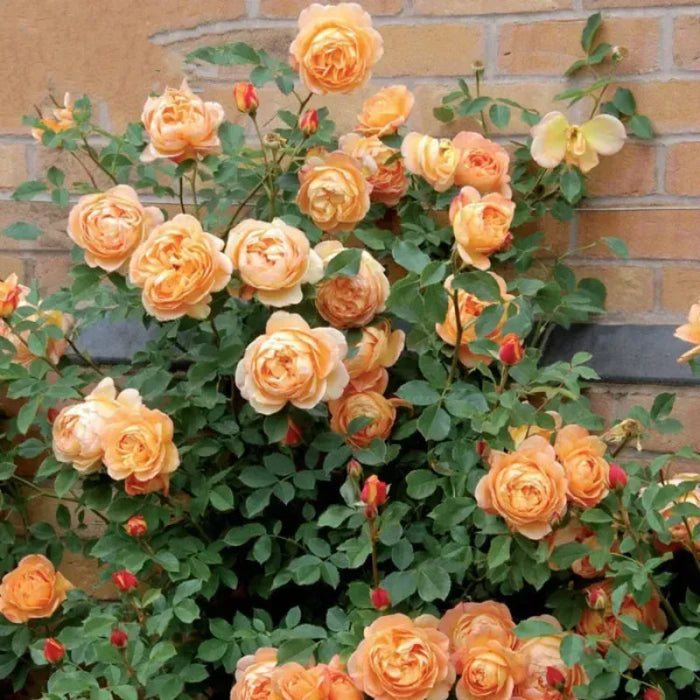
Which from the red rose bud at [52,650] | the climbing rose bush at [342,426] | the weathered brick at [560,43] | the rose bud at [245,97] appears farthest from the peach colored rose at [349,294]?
the red rose bud at [52,650]

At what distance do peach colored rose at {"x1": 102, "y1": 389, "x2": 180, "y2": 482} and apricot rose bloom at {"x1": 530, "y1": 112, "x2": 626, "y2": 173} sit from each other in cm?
73

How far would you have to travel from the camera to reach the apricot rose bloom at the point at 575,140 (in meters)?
1.76

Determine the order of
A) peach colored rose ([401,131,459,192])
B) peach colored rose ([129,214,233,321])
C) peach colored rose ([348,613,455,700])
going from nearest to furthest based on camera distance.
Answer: peach colored rose ([348,613,455,700])
peach colored rose ([129,214,233,321])
peach colored rose ([401,131,459,192])

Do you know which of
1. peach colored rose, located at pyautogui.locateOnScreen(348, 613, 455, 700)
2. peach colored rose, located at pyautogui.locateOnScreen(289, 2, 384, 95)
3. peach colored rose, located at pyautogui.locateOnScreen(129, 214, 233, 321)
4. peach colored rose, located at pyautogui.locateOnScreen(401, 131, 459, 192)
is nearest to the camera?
peach colored rose, located at pyautogui.locateOnScreen(348, 613, 455, 700)

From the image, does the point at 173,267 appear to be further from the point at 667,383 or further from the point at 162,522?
the point at 667,383

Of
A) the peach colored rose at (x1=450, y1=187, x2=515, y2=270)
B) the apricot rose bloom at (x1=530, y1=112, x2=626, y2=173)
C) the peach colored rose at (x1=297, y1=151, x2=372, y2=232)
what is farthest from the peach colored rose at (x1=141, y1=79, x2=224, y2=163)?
the apricot rose bloom at (x1=530, y1=112, x2=626, y2=173)

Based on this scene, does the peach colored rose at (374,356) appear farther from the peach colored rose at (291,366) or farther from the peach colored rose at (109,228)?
the peach colored rose at (109,228)

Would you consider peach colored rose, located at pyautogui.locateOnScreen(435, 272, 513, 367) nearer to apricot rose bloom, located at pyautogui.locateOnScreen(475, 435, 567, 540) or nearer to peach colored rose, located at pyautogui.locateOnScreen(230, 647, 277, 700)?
apricot rose bloom, located at pyautogui.locateOnScreen(475, 435, 567, 540)

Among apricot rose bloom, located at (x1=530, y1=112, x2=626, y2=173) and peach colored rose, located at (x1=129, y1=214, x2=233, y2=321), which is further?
apricot rose bloom, located at (x1=530, y1=112, x2=626, y2=173)

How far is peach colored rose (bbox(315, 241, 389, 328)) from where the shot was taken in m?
1.63

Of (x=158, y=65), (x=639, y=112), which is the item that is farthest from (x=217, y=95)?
(x=639, y=112)

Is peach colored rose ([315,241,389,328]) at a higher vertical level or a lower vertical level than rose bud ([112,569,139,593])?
higher

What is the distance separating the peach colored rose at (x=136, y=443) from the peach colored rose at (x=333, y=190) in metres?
0.38

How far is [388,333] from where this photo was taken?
1.71m
